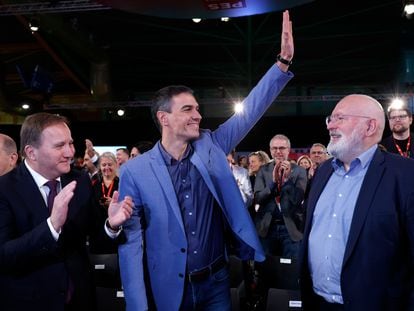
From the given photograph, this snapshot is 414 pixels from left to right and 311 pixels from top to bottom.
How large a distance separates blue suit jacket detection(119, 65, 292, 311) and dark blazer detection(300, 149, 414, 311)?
1.56 feet

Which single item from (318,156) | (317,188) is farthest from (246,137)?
(317,188)

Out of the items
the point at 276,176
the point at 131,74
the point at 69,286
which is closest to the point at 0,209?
the point at 69,286

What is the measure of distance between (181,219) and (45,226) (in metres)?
0.66

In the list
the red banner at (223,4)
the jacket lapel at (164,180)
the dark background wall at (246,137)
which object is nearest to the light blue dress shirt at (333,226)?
the jacket lapel at (164,180)

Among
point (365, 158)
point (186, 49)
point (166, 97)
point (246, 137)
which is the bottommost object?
point (365, 158)

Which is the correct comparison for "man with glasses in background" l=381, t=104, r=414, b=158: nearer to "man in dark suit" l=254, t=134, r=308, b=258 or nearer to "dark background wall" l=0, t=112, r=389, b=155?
"man in dark suit" l=254, t=134, r=308, b=258

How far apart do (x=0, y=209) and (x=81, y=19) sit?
10.4 m

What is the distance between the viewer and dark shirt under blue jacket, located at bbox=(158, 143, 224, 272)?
2.22 m

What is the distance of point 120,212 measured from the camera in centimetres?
208

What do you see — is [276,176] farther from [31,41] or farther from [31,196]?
[31,41]

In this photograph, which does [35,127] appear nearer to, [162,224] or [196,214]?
[162,224]

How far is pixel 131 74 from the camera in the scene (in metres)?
15.2

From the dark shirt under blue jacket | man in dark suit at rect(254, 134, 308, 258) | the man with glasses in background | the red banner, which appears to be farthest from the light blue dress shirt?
the man with glasses in background

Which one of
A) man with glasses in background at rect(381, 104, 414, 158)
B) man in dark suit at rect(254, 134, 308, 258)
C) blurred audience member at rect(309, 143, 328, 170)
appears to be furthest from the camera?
blurred audience member at rect(309, 143, 328, 170)
